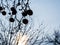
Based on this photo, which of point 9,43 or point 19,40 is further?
point 9,43

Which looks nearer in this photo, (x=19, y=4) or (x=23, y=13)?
(x=23, y=13)

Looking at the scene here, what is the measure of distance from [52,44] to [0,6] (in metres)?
20.2

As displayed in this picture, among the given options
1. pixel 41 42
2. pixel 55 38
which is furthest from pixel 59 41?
pixel 41 42

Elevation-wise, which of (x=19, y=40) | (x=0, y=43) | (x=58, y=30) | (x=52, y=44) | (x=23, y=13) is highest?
(x=23, y=13)

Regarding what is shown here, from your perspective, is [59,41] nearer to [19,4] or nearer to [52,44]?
[52,44]

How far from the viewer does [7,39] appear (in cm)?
1048

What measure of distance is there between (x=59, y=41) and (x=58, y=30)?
1.51 meters

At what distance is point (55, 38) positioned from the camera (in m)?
22.3

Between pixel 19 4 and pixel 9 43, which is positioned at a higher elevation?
pixel 19 4

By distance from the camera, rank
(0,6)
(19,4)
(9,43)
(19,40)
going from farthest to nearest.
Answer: (9,43) < (19,40) < (19,4) < (0,6)

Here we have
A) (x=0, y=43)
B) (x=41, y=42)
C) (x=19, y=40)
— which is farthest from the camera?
(x=41, y=42)

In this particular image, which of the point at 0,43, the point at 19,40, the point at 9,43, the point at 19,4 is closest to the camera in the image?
the point at 19,4

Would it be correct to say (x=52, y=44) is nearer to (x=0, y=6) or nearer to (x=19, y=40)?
(x=19, y=40)

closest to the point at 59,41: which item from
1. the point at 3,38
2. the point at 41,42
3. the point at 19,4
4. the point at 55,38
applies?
the point at 55,38
